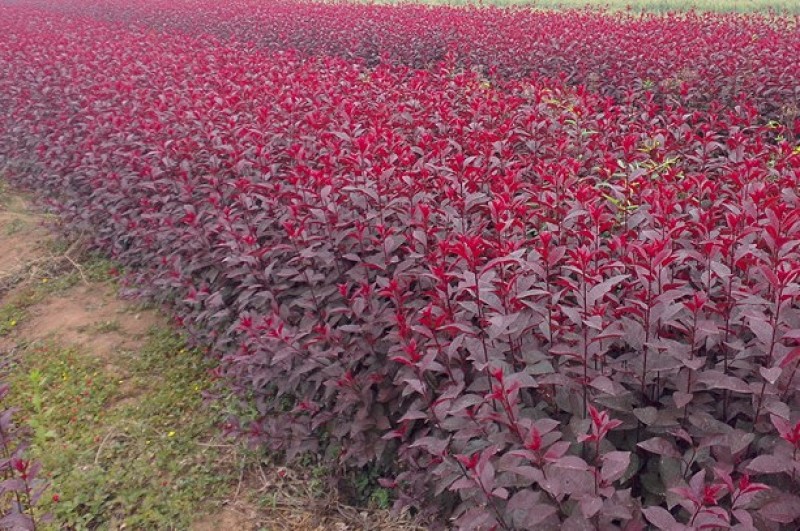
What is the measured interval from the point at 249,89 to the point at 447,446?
11.5ft

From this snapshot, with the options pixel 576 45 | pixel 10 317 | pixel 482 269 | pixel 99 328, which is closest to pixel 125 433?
pixel 99 328

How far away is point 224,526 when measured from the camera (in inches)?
111

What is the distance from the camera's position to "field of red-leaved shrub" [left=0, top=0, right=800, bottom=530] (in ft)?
5.56

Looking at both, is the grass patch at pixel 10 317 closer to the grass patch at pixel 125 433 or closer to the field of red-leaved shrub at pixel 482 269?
the grass patch at pixel 125 433

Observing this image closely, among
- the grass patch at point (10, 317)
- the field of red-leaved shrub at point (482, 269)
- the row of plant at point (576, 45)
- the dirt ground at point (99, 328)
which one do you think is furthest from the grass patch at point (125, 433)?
the row of plant at point (576, 45)

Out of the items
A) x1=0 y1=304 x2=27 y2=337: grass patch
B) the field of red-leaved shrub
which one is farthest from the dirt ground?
the field of red-leaved shrub

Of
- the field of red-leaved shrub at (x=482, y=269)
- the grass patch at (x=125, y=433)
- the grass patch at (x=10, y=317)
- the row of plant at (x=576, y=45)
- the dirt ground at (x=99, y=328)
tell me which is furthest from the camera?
the row of plant at (x=576, y=45)

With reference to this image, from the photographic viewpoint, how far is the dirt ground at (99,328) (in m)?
2.77

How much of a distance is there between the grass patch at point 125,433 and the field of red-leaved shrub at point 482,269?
0.26 meters

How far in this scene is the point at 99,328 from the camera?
14.3 ft

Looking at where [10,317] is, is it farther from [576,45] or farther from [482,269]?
[576,45]

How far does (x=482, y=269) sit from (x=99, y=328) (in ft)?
11.0

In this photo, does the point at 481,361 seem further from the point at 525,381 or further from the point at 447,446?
the point at 447,446

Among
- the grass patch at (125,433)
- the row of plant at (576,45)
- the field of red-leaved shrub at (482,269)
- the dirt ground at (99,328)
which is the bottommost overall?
the grass patch at (125,433)
